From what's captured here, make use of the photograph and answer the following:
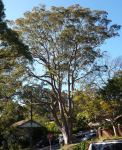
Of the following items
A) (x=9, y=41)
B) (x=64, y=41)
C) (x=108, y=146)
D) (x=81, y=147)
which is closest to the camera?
(x=108, y=146)

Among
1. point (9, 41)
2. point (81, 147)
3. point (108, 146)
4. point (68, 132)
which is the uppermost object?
point (9, 41)

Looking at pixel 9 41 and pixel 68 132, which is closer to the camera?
pixel 9 41

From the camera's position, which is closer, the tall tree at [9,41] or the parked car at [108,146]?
the parked car at [108,146]

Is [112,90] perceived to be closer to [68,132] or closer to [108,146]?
[68,132]

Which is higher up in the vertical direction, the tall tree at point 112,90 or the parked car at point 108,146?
the tall tree at point 112,90

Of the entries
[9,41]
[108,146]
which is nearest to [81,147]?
[9,41]

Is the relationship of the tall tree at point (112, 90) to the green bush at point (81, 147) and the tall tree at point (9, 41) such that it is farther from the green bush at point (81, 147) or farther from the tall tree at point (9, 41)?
the tall tree at point (9, 41)

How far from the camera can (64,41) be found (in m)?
47.4

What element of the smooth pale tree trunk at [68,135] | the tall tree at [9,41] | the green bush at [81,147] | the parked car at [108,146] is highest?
the tall tree at [9,41]

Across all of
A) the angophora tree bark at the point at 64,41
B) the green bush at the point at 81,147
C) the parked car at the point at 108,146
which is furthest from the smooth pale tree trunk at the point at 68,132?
the parked car at the point at 108,146

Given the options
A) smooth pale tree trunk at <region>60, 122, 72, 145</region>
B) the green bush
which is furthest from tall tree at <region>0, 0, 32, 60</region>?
smooth pale tree trunk at <region>60, 122, 72, 145</region>

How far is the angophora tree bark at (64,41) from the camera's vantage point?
47.0 meters

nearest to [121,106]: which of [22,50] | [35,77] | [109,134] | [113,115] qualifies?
[113,115]

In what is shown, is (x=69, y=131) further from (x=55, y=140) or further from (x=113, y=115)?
(x=55, y=140)
